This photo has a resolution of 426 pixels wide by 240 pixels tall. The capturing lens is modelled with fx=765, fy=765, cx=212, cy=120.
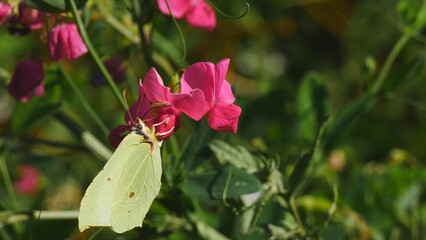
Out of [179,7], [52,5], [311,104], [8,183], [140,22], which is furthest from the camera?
[311,104]

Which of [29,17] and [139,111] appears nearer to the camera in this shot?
[139,111]

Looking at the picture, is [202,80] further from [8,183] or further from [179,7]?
[8,183]

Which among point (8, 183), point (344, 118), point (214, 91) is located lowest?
point (8, 183)

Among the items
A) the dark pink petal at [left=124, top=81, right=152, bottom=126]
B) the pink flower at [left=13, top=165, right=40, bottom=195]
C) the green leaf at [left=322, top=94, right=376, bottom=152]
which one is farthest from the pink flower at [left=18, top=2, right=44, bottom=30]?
the pink flower at [left=13, top=165, right=40, bottom=195]

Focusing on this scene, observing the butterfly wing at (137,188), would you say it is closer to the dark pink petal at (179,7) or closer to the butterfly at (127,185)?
the butterfly at (127,185)

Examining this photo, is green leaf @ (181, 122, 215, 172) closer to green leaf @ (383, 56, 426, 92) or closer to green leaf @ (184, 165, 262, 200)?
green leaf @ (184, 165, 262, 200)

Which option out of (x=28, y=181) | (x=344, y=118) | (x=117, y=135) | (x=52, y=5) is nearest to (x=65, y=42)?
(x=52, y=5)

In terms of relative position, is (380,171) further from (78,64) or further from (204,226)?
(78,64)
